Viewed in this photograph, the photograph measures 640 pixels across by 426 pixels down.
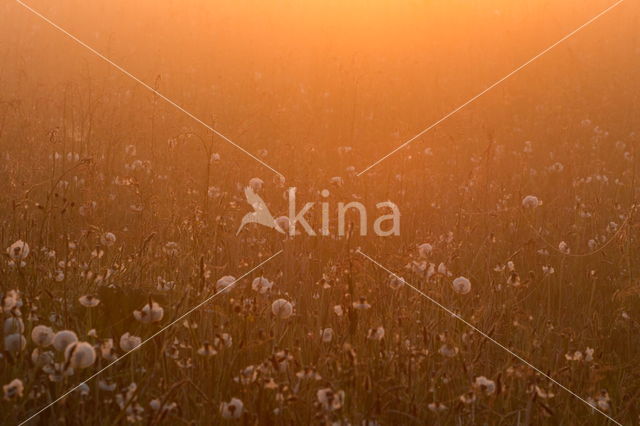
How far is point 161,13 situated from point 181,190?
311 inches

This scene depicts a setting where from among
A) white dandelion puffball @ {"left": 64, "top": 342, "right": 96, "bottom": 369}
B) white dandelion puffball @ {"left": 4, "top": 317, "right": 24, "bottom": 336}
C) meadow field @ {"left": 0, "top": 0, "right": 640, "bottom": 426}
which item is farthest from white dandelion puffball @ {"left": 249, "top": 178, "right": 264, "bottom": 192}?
white dandelion puffball @ {"left": 64, "top": 342, "right": 96, "bottom": 369}

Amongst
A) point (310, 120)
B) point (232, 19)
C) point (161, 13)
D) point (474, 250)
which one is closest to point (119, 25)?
point (161, 13)

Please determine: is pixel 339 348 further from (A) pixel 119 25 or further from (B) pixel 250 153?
(A) pixel 119 25

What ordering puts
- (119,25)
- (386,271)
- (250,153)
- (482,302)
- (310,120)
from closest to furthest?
(482,302), (386,271), (250,153), (310,120), (119,25)

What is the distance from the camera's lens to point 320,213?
508 centimetres

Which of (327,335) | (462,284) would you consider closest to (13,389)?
(327,335)

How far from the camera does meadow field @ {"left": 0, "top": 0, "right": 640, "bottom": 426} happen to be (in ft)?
8.27

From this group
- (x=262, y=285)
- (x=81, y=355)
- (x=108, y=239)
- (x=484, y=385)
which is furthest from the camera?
(x=108, y=239)

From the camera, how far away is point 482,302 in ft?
12.0

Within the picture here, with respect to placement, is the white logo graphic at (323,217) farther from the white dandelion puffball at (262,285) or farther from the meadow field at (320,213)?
the white dandelion puffball at (262,285)

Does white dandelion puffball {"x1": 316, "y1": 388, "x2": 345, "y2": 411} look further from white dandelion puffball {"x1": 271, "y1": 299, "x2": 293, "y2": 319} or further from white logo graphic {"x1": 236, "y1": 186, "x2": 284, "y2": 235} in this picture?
white logo graphic {"x1": 236, "y1": 186, "x2": 284, "y2": 235}

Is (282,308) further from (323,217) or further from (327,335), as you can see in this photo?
(323,217)

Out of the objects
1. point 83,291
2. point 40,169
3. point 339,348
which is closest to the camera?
point 339,348

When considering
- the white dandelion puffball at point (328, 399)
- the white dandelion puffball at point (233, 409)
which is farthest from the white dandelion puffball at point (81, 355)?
the white dandelion puffball at point (328, 399)
